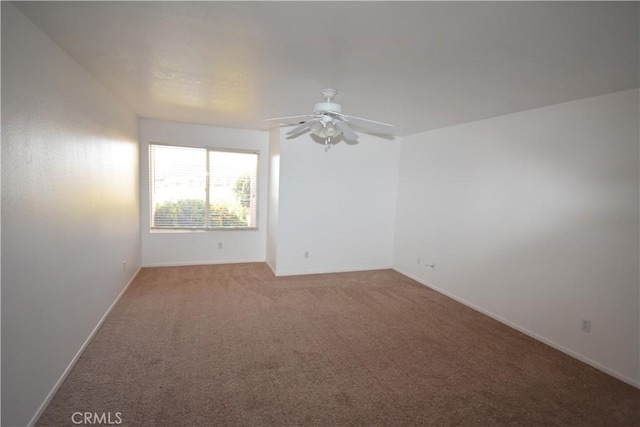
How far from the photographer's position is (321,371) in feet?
8.50

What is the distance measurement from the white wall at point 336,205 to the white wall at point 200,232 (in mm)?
870

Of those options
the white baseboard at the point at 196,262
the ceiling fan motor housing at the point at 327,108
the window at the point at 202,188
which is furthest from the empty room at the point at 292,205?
the white baseboard at the point at 196,262

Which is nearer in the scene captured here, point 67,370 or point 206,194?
point 67,370

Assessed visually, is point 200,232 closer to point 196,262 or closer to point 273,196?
point 196,262

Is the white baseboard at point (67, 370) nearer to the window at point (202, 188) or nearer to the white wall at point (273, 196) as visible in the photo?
the window at point (202, 188)

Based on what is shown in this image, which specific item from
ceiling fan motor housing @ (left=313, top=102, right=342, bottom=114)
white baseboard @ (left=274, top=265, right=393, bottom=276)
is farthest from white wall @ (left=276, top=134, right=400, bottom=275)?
ceiling fan motor housing @ (left=313, top=102, right=342, bottom=114)

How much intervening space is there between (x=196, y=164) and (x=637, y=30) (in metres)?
5.28

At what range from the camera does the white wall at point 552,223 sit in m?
2.65

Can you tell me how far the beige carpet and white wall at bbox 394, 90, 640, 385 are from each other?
12.3 inches

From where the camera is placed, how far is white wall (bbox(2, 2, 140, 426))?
1.68 metres

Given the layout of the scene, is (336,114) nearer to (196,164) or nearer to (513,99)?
(513,99)

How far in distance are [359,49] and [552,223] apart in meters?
2.68

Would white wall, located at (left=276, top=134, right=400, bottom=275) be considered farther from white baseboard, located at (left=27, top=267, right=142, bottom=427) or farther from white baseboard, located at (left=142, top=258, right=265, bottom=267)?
white baseboard, located at (left=27, top=267, right=142, bottom=427)

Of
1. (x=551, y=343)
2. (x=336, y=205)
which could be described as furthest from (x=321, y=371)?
(x=336, y=205)
